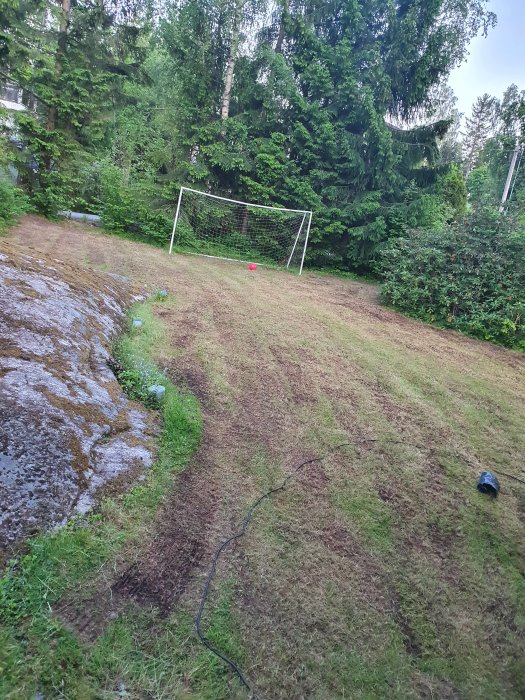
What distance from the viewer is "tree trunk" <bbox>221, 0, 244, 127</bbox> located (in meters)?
9.34

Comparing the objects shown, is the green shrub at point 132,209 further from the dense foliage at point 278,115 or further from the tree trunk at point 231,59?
the tree trunk at point 231,59

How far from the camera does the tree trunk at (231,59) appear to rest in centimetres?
934

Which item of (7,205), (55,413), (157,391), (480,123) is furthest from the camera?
(480,123)

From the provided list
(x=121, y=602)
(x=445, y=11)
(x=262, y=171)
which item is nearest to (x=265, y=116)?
(x=262, y=171)

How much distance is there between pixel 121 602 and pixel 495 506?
2.19 meters

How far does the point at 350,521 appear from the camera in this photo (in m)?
2.18

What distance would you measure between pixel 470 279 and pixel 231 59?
8106 millimetres

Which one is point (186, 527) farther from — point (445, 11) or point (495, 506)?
point (445, 11)

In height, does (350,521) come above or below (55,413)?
below

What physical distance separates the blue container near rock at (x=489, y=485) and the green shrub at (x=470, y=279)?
3845 millimetres

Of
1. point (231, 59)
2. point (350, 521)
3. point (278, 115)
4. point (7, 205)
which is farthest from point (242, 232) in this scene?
point (350, 521)

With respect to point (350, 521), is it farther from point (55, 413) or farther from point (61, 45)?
point (61, 45)

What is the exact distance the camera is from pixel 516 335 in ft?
18.8

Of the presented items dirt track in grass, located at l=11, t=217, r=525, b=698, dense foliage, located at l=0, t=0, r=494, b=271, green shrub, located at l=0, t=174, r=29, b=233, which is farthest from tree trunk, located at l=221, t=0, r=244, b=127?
dirt track in grass, located at l=11, t=217, r=525, b=698
